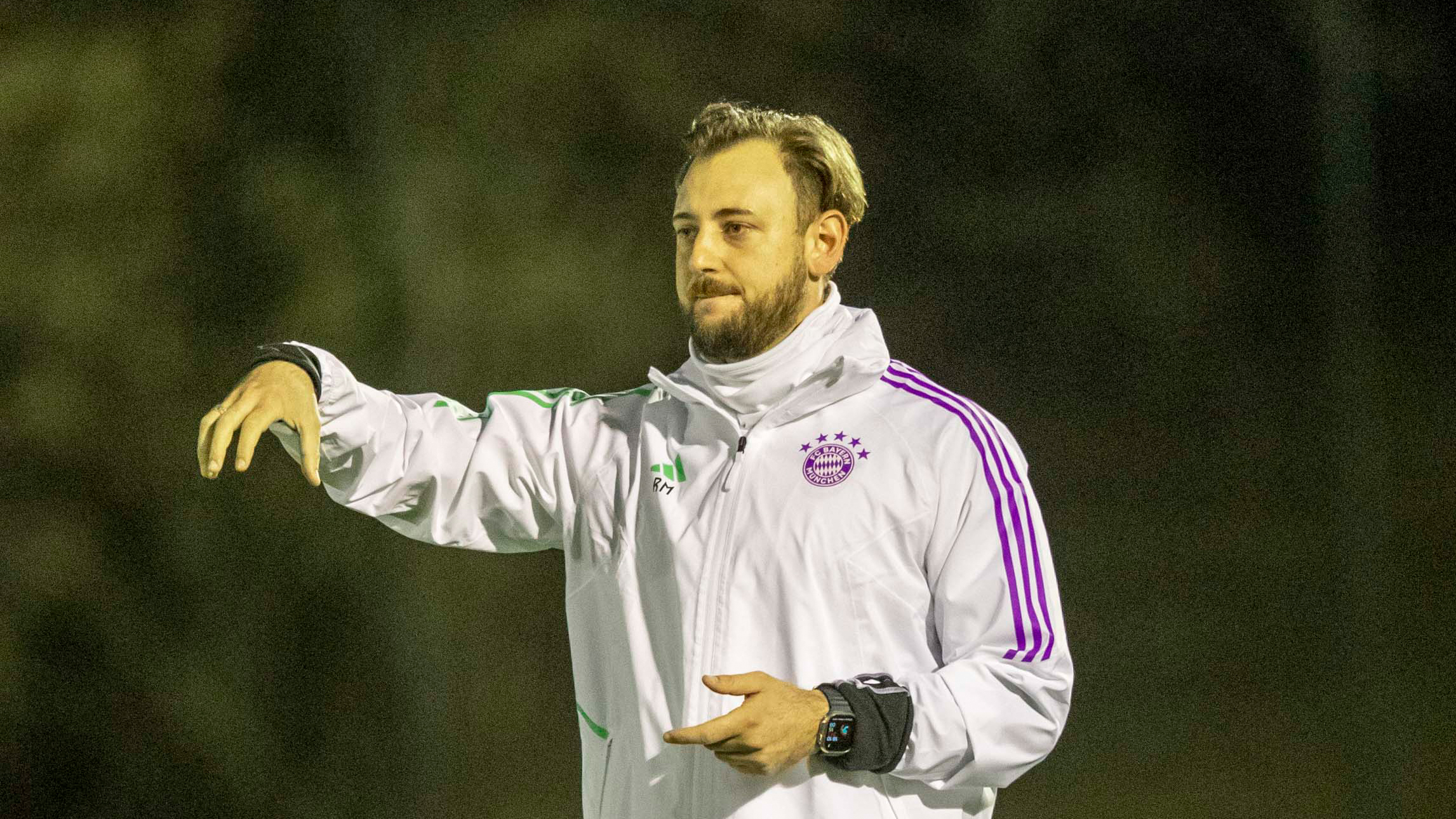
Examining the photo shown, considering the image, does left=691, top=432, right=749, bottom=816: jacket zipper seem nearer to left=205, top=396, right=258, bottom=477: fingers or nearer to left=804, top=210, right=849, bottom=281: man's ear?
left=804, top=210, right=849, bottom=281: man's ear

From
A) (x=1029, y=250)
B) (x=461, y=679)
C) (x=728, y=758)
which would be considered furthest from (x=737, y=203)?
(x=461, y=679)

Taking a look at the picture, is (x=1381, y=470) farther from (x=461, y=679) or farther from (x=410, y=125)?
(x=410, y=125)

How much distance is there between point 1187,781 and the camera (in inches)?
109

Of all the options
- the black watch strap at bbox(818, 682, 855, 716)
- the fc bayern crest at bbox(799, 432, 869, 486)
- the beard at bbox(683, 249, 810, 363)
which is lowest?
the black watch strap at bbox(818, 682, 855, 716)

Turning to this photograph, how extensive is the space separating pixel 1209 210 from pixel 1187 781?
1.08m

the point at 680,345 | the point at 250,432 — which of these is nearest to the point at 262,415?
the point at 250,432

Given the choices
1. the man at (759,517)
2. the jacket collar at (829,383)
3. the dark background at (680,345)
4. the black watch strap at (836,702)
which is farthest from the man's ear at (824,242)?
the dark background at (680,345)

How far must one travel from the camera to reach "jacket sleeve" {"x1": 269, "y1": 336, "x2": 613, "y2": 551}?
1591 mm

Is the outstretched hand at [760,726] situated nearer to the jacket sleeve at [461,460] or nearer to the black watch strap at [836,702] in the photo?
the black watch strap at [836,702]

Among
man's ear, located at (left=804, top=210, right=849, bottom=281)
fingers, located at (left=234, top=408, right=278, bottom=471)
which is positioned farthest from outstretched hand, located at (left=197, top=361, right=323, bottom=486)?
man's ear, located at (left=804, top=210, right=849, bottom=281)

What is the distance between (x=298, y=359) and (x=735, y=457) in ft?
1.57

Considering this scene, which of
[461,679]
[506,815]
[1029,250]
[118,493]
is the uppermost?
[1029,250]

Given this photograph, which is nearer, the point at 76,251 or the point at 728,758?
the point at 728,758

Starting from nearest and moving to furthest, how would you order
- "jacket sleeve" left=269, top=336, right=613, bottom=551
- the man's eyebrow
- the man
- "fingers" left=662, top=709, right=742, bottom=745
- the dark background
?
"fingers" left=662, top=709, right=742, bottom=745
the man
"jacket sleeve" left=269, top=336, right=613, bottom=551
the man's eyebrow
the dark background
